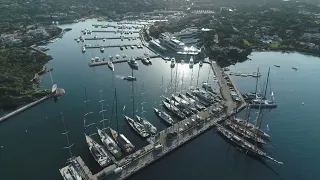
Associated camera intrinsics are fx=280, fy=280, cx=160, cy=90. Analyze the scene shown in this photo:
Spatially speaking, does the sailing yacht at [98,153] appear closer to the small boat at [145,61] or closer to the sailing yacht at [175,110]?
the sailing yacht at [175,110]

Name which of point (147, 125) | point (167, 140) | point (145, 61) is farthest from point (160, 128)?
point (145, 61)

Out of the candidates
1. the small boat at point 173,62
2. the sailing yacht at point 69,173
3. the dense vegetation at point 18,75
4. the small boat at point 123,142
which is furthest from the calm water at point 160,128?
the dense vegetation at point 18,75

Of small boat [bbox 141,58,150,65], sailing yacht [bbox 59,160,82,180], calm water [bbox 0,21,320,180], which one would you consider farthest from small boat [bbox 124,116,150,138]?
small boat [bbox 141,58,150,65]

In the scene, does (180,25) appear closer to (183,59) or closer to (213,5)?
(183,59)

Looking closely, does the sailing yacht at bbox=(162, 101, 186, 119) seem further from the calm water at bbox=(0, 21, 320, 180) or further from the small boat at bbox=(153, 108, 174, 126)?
the calm water at bbox=(0, 21, 320, 180)

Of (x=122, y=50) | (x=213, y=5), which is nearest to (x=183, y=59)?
(x=122, y=50)

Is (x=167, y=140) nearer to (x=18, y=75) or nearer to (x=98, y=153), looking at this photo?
(x=98, y=153)
